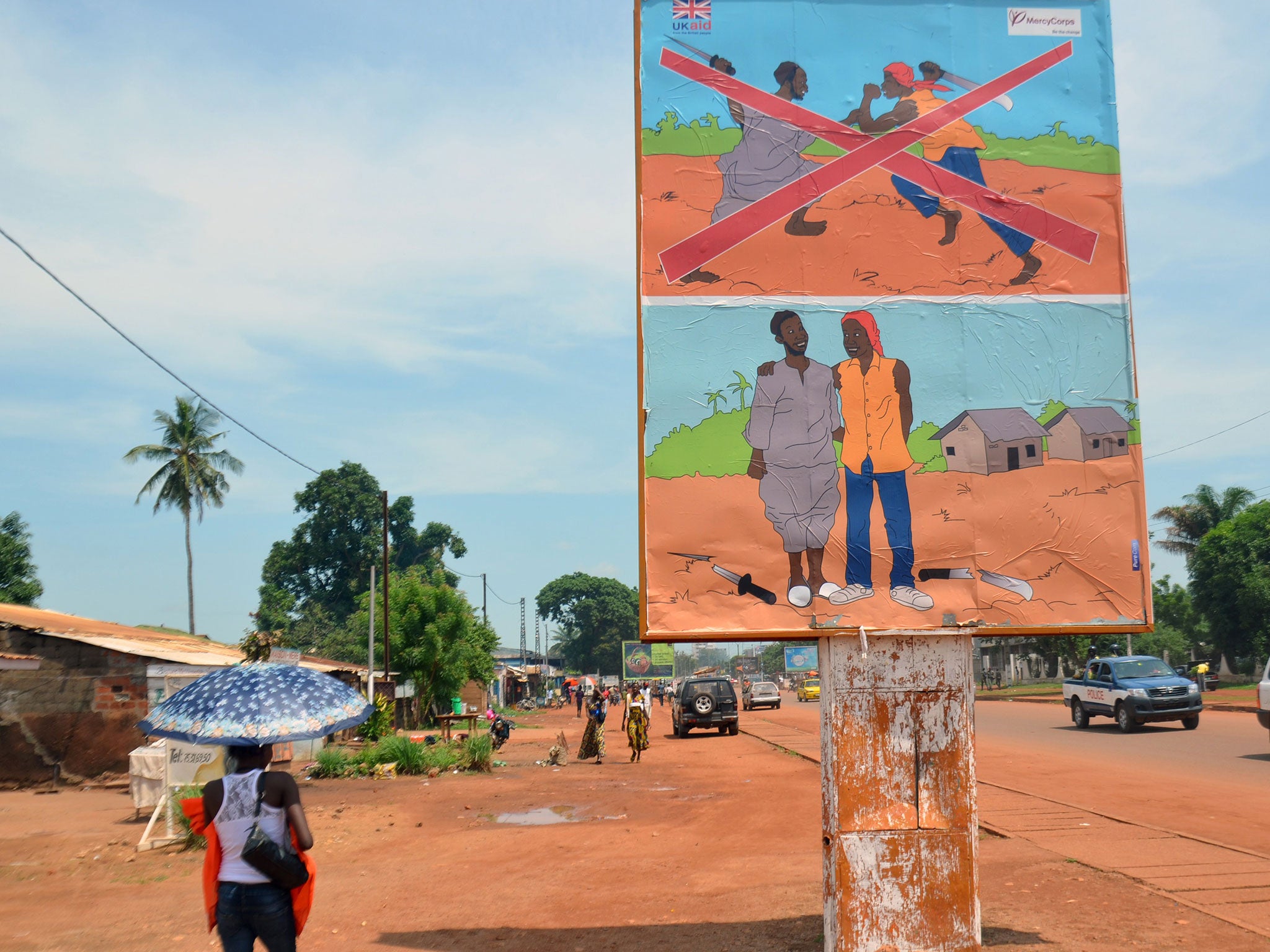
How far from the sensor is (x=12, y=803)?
15.7 m

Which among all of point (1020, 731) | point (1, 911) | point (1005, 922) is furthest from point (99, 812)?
point (1020, 731)

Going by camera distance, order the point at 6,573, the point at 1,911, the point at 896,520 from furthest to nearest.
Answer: the point at 6,573 → the point at 1,911 → the point at 896,520

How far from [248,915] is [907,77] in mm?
6938

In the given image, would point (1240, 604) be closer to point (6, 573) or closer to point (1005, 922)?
point (1005, 922)

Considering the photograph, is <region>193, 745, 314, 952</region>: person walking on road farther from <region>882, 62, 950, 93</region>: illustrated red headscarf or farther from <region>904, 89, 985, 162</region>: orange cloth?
<region>882, 62, 950, 93</region>: illustrated red headscarf

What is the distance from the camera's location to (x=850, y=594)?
6.95 meters

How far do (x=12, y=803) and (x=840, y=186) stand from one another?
1586cm

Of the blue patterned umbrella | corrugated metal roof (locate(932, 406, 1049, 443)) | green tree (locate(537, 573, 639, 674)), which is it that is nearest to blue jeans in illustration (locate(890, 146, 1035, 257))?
corrugated metal roof (locate(932, 406, 1049, 443))

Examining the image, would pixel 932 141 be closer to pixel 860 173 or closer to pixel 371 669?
pixel 860 173

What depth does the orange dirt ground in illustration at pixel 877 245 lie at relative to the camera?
733cm

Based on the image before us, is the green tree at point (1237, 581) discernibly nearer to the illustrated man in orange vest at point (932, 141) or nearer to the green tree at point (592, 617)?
the illustrated man in orange vest at point (932, 141)

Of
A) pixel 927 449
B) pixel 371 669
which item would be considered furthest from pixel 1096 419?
pixel 371 669

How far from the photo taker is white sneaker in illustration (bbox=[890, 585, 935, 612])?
22.9 feet

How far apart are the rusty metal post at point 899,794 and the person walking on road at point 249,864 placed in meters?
3.37
